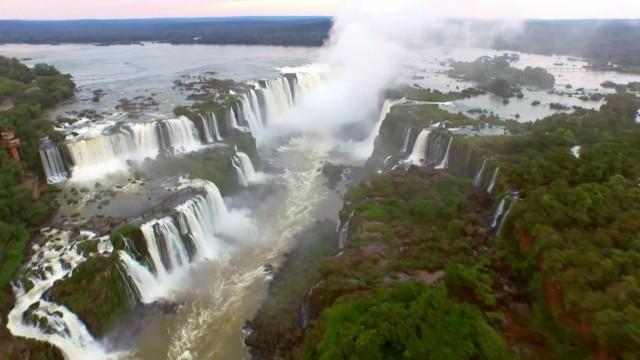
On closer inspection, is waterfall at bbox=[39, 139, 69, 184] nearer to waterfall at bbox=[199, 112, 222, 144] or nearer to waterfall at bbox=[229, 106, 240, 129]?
waterfall at bbox=[199, 112, 222, 144]

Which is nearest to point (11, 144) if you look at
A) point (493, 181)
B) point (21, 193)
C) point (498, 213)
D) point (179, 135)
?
point (21, 193)

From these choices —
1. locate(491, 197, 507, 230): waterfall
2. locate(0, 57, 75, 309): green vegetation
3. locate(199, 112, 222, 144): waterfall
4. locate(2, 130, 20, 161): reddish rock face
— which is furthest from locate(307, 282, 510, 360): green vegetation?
locate(199, 112, 222, 144): waterfall

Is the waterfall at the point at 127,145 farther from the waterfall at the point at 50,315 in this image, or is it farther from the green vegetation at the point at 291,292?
the green vegetation at the point at 291,292

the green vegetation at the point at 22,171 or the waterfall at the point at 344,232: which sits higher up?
the green vegetation at the point at 22,171

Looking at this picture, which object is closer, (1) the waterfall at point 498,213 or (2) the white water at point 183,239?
(1) the waterfall at point 498,213

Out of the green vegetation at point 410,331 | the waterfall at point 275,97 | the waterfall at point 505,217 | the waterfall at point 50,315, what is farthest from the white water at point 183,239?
the waterfall at point 275,97

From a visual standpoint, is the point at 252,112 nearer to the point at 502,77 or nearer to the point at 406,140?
the point at 406,140
